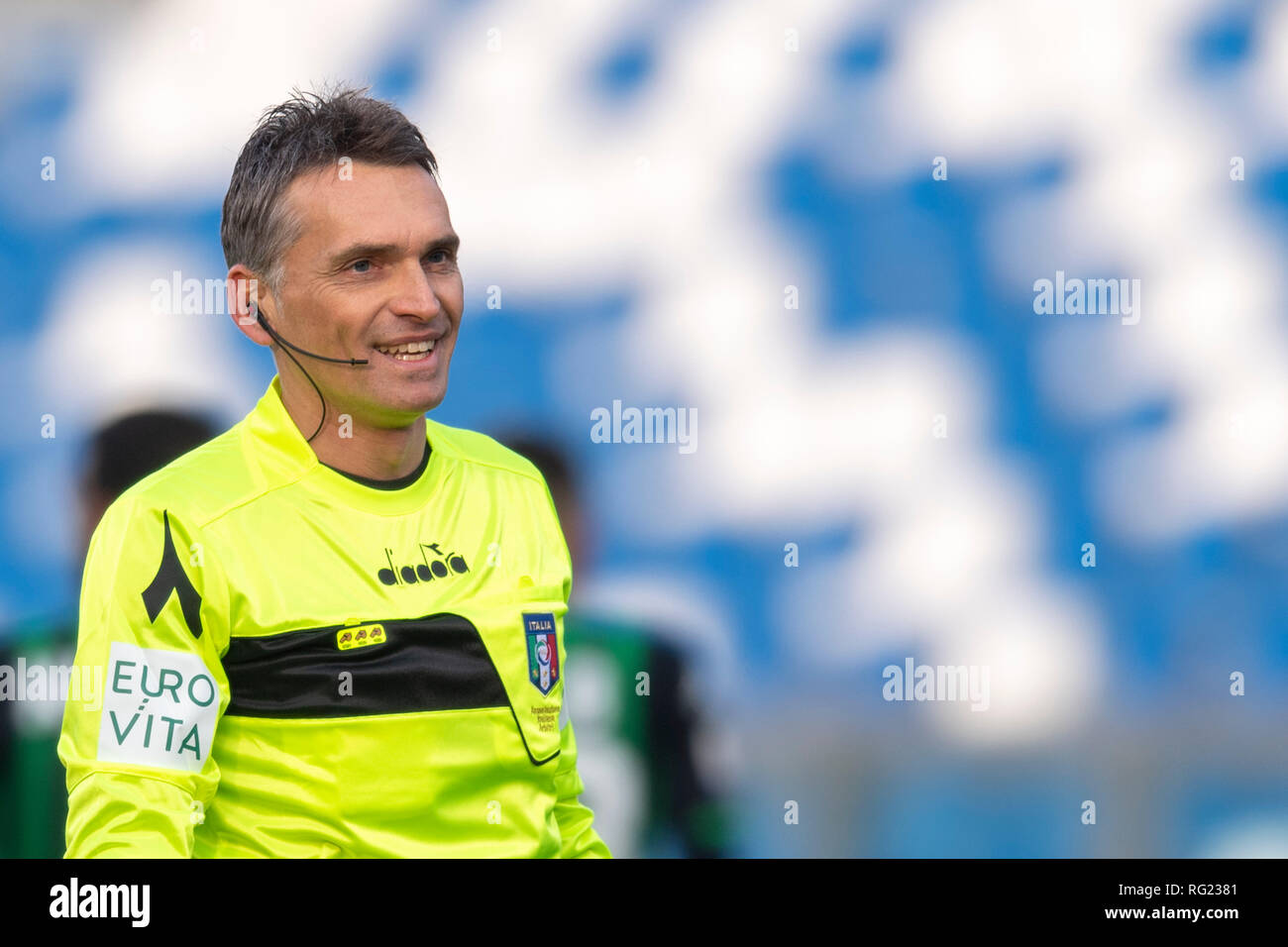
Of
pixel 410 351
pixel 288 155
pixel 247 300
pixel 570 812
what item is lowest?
pixel 570 812

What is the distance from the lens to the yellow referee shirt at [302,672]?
139 centimetres

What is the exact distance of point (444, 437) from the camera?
1.88m

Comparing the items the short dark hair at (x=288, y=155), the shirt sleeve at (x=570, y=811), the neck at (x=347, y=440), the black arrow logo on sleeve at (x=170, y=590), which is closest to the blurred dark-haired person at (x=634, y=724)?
the shirt sleeve at (x=570, y=811)

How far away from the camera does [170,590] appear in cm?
142

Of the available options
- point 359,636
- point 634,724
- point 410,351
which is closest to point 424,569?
point 359,636

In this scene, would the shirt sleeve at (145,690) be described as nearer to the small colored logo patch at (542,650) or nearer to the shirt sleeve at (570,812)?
the small colored logo patch at (542,650)

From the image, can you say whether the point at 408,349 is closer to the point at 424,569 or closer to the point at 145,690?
the point at 424,569

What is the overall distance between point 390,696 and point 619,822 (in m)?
1.04

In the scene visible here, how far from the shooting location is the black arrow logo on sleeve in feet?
4.63

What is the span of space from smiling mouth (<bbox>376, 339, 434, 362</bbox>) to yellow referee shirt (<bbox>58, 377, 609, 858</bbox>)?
17 centimetres

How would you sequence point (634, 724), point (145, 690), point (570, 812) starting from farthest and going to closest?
point (634, 724)
point (570, 812)
point (145, 690)

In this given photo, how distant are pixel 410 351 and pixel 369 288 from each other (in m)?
0.10

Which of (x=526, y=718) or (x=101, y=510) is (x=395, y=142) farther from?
(x=101, y=510)

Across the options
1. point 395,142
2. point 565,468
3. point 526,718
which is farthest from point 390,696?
point 565,468
